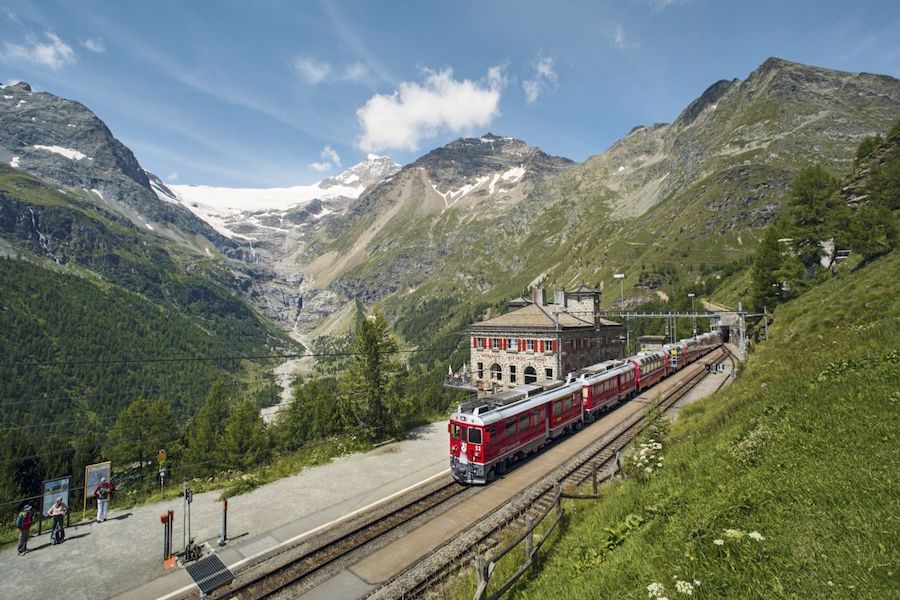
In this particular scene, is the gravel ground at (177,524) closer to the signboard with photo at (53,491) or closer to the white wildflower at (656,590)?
the signboard with photo at (53,491)

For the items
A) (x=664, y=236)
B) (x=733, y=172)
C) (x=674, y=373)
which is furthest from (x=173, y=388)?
(x=733, y=172)

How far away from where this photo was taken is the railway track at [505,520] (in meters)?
13.4

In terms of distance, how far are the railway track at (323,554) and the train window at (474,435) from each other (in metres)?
2.92

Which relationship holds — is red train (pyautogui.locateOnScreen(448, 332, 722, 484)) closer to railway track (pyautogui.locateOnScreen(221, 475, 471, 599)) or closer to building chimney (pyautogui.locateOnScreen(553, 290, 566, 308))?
railway track (pyautogui.locateOnScreen(221, 475, 471, 599))

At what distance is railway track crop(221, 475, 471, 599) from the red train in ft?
8.60

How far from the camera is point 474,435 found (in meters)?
21.9

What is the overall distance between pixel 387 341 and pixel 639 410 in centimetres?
2202

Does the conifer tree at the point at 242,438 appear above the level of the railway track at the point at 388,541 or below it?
below

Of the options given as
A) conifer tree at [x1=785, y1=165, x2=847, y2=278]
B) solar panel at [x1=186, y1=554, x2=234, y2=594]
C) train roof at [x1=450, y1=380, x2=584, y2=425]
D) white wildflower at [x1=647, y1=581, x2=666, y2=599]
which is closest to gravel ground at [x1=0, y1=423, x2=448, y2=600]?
solar panel at [x1=186, y1=554, x2=234, y2=594]

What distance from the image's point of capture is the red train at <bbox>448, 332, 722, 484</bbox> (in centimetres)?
2197

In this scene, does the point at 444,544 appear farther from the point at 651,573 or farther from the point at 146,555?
the point at 146,555

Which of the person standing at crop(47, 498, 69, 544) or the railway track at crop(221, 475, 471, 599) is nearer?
the railway track at crop(221, 475, 471, 599)

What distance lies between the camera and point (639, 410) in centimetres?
3575

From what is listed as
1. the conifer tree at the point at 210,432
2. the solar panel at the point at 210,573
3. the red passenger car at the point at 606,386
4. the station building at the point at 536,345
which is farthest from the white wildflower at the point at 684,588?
the conifer tree at the point at 210,432
